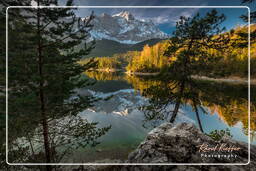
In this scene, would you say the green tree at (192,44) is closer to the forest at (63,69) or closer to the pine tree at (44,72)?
the forest at (63,69)

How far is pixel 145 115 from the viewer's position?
4715mm

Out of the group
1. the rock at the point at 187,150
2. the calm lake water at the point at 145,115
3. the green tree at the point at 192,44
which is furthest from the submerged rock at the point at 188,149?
the green tree at the point at 192,44

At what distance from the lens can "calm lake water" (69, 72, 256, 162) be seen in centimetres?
356

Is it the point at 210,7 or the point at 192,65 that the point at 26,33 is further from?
the point at 192,65

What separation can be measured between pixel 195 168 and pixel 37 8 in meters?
5.08

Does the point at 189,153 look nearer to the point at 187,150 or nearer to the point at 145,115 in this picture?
the point at 187,150

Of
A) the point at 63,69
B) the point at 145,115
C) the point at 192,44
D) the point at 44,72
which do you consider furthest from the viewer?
the point at 145,115

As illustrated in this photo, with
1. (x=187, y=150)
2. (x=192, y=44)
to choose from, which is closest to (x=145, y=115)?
(x=187, y=150)

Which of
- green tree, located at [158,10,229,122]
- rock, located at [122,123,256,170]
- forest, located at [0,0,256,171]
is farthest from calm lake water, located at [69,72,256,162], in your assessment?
rock, located at [122,123,256,170]

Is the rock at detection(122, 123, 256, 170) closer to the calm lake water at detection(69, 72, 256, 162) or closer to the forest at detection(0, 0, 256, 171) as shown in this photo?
the calm lake water at detection(69, 72, 256, 162)

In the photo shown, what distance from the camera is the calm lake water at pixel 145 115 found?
11.7 ft

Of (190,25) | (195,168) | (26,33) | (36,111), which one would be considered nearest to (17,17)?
(26,33)

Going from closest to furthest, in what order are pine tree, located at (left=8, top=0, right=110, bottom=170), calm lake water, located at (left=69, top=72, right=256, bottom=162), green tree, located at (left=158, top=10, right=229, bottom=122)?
pine tree, located at (left=8, top=0, right=110, bottom=170)
green tree, located at (left=158, top=10, right=229, bottom=122)
calm lake water, located at (left=69, top=72, right=256, bottom=162)

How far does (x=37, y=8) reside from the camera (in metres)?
2.48
